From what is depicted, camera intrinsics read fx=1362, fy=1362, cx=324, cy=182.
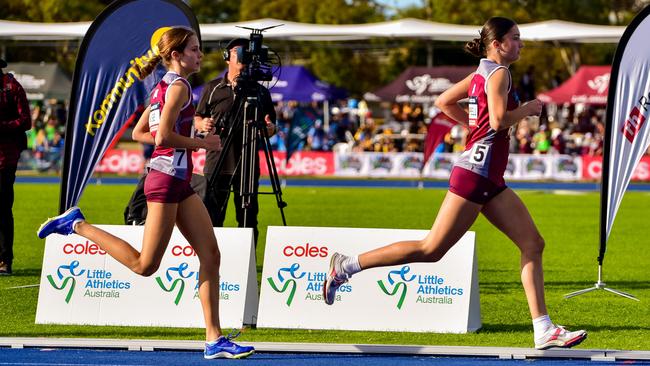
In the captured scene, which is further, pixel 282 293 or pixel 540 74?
pixel 540 74

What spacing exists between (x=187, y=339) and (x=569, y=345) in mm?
2491

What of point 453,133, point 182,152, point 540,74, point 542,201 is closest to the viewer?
point 182,152

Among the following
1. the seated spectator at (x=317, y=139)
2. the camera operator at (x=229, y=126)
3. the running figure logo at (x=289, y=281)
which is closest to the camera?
the running figure logo at (x=289, y=281)

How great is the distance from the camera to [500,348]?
827cm

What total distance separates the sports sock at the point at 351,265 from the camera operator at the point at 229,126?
7.99ft

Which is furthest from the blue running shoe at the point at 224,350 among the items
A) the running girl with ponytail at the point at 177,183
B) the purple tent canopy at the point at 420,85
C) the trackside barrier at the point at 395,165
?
the purple tent canopy at the point at 420,85

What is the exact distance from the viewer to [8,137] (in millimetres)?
12609

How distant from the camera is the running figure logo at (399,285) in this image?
9375 millimetres

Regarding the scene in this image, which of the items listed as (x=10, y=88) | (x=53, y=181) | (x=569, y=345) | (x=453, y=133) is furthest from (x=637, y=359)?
(x=453, y=133)

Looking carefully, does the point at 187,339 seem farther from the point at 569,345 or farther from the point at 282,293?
the point at 569,345

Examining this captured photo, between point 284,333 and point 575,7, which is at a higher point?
point 575,7

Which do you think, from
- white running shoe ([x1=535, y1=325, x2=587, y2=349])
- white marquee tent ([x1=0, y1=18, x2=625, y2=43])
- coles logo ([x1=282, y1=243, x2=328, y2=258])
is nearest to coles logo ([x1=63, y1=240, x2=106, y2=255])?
coles logo ([x1=282, y1=243, x2=328, y2=258])

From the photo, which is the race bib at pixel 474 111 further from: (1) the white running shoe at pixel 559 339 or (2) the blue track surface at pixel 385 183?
(2) the blue track surface at pixel 385 183

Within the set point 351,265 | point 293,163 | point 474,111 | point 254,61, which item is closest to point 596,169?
point 293,163
